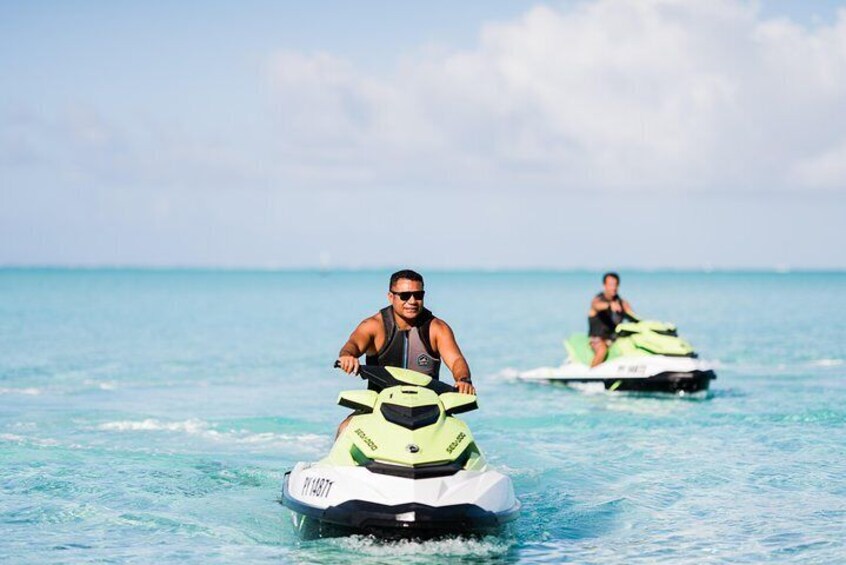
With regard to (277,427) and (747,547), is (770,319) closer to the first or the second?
(277,427)

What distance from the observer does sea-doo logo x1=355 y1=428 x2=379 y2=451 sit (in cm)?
639

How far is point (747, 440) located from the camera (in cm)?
1170

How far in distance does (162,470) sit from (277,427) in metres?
3.19

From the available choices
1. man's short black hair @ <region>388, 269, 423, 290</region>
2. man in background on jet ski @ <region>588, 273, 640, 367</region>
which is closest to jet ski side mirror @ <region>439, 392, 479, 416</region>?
man's short black hair @ <region>388, 269, 423, 290</region>

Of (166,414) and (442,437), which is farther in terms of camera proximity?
(166,414)

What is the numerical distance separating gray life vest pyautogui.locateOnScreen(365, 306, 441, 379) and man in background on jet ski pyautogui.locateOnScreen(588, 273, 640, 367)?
8.62 meters

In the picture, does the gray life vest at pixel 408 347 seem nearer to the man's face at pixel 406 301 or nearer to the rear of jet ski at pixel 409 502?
the man's face at pixel 406 301

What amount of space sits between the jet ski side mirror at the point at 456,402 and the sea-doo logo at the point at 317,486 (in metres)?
0.80

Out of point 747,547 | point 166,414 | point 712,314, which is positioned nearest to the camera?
point 747,547

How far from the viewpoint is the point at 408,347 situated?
7375 mm

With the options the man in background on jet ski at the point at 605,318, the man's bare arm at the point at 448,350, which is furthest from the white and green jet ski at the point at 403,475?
the man in background on jet ski at the point at 605,318

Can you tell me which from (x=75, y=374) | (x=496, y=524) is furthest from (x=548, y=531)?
(x=75, y=374)

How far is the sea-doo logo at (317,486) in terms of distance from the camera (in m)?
6.42

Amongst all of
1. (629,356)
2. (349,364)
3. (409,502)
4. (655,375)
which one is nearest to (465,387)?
(349,364)
